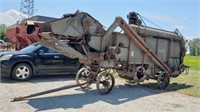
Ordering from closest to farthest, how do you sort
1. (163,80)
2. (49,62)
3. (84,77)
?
(84,77), (163,80), (49,62)

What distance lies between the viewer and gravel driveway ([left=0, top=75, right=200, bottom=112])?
6.88 metres

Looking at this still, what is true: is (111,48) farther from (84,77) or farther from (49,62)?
(49,62)

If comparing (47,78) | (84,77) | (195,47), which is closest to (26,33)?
(47,78)

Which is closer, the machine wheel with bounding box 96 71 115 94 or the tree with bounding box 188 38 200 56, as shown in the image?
the machine wheel with bounding box 96 71 115 94

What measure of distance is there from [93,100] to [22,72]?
13.4 ft

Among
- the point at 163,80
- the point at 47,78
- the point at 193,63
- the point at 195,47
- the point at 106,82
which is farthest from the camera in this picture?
the point at 195,47

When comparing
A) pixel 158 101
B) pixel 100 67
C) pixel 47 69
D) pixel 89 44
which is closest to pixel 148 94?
pixel 158 101

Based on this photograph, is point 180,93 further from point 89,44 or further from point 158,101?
point 89,44

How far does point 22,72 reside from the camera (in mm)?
10766

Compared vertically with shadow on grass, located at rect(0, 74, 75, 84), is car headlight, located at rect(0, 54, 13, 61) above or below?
above

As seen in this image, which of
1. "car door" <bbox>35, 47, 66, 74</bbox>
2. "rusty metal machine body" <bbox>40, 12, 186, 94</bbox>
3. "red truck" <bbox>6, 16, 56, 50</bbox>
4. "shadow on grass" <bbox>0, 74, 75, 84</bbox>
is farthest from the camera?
"red truck" <bbox>6, 16, 56, 50</bbox>

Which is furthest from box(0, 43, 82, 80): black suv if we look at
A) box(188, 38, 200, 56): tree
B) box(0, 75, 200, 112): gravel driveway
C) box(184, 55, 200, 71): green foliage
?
box(188, 38, 200, 56): tree

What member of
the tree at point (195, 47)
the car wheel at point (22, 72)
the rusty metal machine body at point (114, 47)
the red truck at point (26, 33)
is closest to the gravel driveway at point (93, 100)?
the car wheel at point (22, 72)

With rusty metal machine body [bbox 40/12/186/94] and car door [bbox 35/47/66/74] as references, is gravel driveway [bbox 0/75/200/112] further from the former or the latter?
car door [bbox 35/47/66/74]
